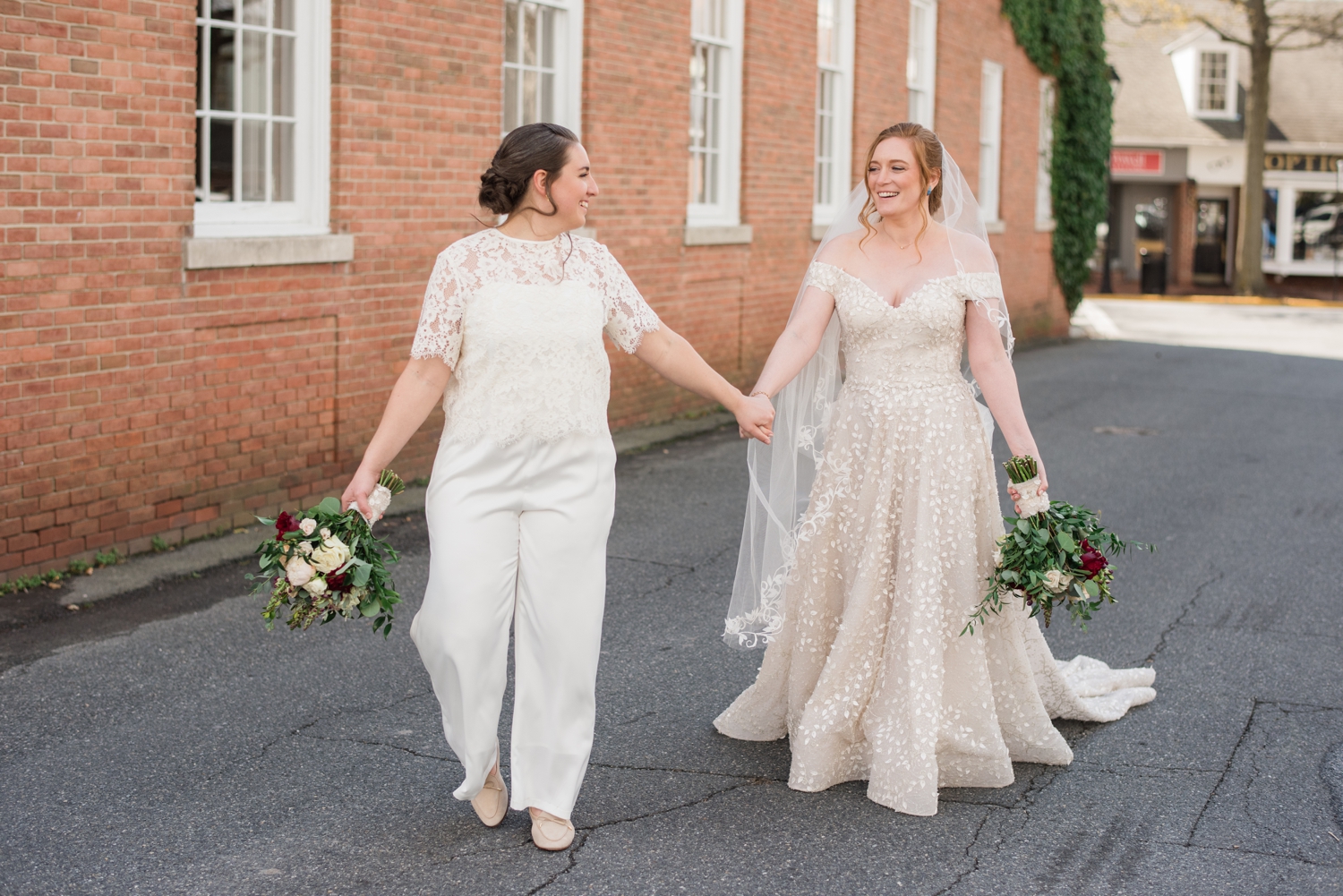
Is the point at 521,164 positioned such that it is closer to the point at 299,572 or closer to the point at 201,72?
the point at 299,572

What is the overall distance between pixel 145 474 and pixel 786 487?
3824 mm

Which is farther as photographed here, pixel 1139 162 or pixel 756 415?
pixel 1139 162

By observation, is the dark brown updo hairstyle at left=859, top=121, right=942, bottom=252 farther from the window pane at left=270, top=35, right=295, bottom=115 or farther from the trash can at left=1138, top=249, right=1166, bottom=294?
the trash can at left=1138, top=249, right=1166, bottom=294

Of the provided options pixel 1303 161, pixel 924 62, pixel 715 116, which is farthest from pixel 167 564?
pixel 1303 161

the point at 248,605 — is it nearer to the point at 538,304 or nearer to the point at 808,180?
the point at 538,304

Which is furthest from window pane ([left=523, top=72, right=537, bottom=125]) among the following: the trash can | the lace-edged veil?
the trash can

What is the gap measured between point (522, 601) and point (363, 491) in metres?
0.54

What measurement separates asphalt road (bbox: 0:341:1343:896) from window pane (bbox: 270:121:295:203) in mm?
2514

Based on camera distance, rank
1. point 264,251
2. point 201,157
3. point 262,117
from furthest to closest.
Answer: point 262,117 < point 201,157 < point 264,251

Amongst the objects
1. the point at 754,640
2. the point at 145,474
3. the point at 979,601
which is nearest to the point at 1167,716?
the point at 979,601

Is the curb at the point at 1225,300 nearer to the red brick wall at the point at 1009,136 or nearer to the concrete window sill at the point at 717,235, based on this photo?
the red brick wall at the point at 1009,136

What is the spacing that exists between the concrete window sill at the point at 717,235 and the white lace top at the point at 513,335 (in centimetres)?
849

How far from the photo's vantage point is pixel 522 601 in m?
4.06

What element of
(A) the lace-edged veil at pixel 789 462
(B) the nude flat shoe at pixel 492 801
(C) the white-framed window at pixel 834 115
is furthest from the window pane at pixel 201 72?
(C) the white-framed window at pixel 834 115
